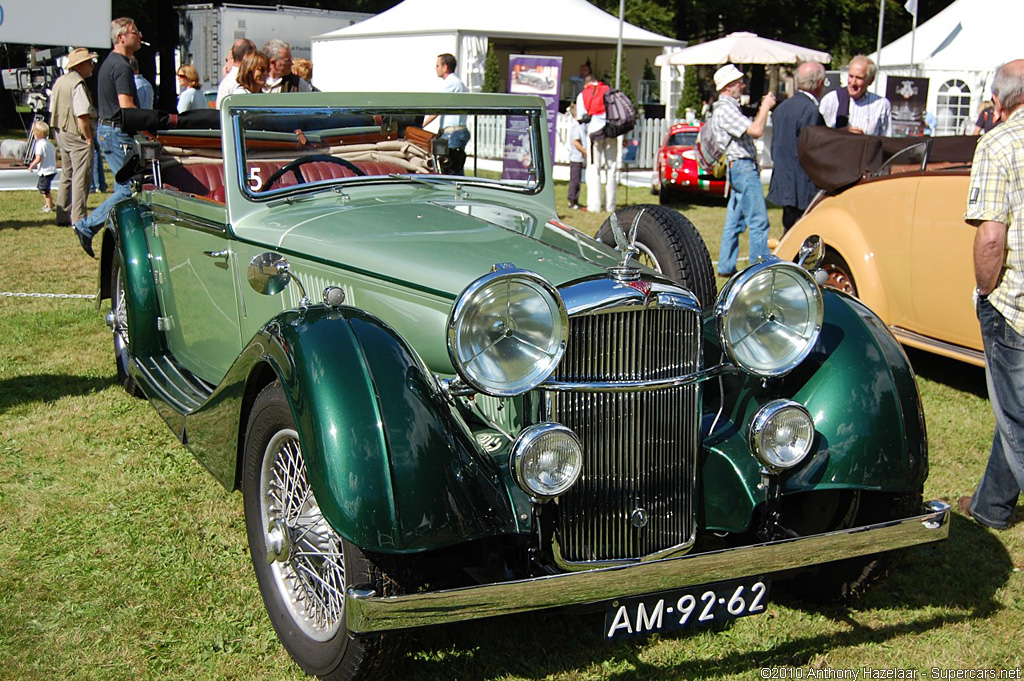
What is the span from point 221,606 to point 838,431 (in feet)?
6.71

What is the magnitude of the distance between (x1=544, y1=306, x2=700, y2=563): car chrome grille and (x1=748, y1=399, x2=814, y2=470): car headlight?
196 mm

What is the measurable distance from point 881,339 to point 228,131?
99.9 inches

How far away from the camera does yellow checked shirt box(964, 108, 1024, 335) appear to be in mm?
3400

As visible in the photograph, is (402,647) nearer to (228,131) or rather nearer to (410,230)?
(410,230)

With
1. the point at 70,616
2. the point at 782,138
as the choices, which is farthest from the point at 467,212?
the point at 782,138

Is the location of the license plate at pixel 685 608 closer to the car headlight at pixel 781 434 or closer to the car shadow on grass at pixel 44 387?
the car headlight at pixel 781 434

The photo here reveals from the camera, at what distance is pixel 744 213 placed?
8.35 m

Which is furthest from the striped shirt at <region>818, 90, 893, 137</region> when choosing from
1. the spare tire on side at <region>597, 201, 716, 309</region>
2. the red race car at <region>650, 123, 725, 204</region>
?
the spare tire on side at <region>597, 201, 716, 309</region>

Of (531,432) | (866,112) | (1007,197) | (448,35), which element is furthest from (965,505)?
(448,35)

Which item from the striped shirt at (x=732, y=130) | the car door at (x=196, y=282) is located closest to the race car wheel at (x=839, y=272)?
the striped shirt at (x=732, y=130)

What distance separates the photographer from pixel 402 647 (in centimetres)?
260

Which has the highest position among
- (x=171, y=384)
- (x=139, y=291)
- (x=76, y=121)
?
(x=76, y=121)

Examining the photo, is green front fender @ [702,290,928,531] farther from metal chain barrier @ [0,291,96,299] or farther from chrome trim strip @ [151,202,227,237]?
metal chain barrier @ [0,291,96,299]

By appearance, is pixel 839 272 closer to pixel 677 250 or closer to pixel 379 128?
pixel 677 250
